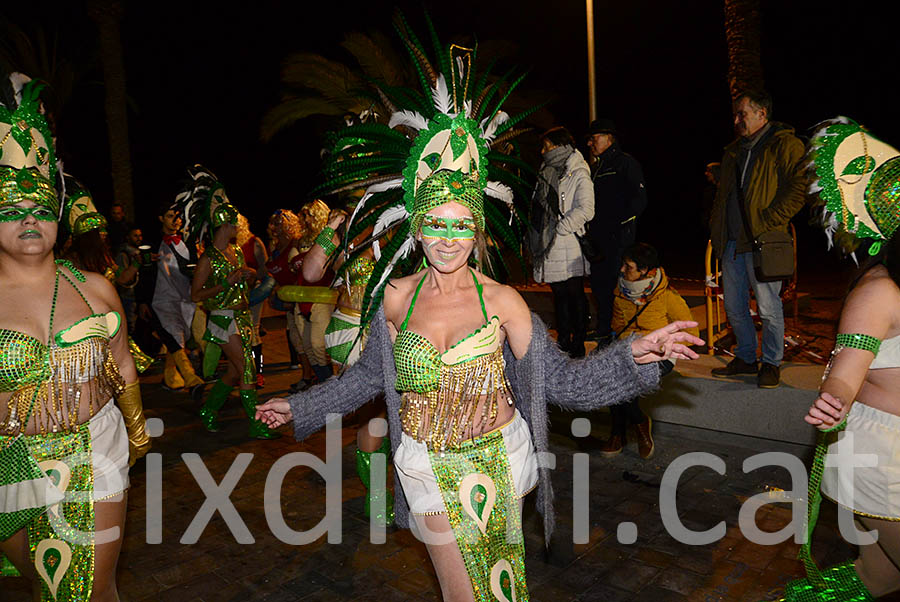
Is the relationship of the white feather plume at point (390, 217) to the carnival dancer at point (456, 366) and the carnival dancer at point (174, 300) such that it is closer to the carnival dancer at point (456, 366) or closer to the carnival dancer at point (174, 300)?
the carnival dancer at point (456, 366)

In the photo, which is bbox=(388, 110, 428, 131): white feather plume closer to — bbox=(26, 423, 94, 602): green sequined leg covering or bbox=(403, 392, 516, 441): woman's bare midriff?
bbox=(403, 392, 516, 441): woman's bare midriff

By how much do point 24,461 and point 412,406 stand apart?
1785 mm

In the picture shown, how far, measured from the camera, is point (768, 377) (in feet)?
19.4

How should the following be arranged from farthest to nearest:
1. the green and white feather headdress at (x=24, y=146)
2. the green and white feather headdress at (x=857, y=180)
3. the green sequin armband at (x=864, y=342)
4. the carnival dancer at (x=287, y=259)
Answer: the carnival dancer at (x=287, y=259)
the green and white feather headdress at (x=24, y=146)
the green and white feather headdress at (x=857, y=180)
the green sequin armband at (x=864, y=342)

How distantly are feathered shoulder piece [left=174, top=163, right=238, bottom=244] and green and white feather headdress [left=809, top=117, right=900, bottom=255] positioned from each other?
5.58 m

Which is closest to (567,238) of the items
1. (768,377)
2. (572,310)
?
(572,310)

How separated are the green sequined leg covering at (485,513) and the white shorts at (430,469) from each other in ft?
0.11

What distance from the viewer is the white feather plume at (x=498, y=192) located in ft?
10.7

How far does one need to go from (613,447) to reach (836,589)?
10.2 feet

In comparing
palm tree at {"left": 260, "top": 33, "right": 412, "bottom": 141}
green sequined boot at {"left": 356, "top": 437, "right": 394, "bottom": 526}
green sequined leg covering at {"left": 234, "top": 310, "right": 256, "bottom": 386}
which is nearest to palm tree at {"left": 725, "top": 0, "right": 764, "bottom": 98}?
palm tree at {"left": 260, "top": 33, "right": 412, "bottom": 141}

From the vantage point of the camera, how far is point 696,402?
6391mm

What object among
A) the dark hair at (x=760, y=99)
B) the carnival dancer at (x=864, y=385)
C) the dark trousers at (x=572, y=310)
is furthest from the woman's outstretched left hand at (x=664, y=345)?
the dark trousers at (x=572, y=310)

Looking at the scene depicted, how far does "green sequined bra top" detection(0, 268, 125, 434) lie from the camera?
299cm

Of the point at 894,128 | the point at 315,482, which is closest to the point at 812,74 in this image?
the point at 894,128
